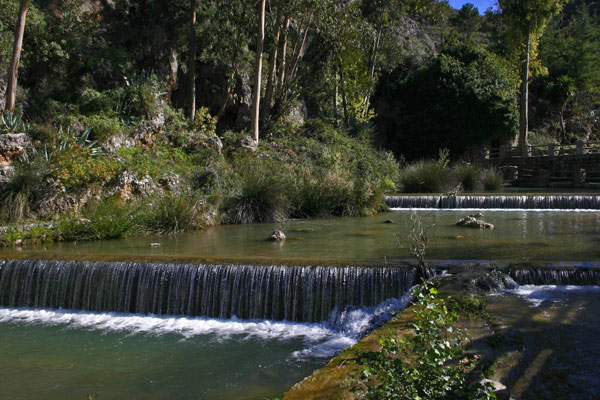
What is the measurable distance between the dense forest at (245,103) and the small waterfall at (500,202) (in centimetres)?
172

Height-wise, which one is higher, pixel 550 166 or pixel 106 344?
pixel 550 166

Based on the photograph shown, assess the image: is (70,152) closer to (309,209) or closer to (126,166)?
(126,166)

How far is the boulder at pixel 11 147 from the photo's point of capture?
12891 millimetres

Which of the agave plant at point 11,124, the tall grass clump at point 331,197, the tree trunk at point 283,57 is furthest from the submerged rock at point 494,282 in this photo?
the tree trunk at point 283,57

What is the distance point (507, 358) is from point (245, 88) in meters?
20.1

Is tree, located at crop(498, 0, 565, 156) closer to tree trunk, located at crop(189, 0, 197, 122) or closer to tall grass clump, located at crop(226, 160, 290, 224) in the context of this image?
tree trunk, located at crop(189, 0, 197, 122)

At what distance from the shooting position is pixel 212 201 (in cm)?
1331

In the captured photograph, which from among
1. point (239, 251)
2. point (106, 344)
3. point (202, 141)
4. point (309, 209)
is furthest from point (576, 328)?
point (202, 141)

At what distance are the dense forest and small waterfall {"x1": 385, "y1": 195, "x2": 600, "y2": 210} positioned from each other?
1722mm

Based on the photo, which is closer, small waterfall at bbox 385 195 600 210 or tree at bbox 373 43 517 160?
small waterfall at bbox 385 195 600 210

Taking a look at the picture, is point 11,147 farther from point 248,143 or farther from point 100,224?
point 248,143

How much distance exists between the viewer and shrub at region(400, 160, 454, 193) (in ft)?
61.5

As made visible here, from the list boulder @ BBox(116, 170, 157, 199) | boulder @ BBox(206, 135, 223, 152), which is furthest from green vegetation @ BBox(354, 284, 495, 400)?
boulder @ BBox(206, 135, 223, 152)

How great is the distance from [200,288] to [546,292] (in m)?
4.36
